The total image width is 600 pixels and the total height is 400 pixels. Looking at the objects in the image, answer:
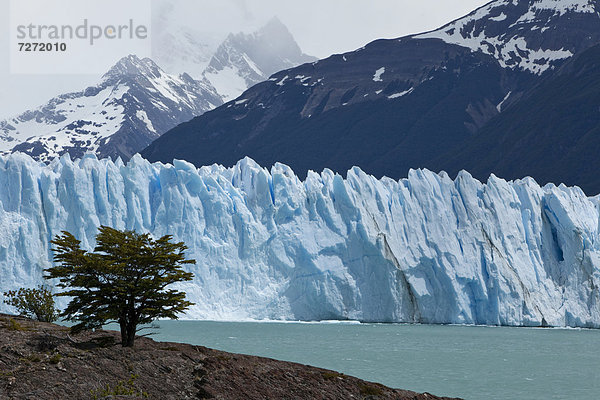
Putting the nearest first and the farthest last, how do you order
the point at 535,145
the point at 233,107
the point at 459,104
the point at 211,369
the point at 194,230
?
1. the point at 211,369
2. the point at 194,230
3. the point at 535,145
4. the point at 459,104
5. the point at 233,107

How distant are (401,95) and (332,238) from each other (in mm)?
107039

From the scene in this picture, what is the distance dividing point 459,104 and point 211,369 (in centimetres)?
13475

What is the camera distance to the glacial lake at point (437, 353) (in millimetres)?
26531

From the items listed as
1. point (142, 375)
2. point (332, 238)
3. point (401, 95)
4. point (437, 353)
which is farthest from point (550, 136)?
point (142, 375)

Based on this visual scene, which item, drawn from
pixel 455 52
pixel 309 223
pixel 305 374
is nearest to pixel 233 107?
pixel 455 52

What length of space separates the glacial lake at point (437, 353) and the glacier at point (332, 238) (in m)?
1.72

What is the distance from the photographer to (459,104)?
14738 centimetres

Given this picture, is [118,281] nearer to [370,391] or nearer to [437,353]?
[370,391]

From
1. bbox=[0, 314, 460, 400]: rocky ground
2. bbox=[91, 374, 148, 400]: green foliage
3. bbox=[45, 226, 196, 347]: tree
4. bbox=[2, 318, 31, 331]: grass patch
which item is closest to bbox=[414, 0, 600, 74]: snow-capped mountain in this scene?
bbox=[2, 318, 31, 331]: grass patch

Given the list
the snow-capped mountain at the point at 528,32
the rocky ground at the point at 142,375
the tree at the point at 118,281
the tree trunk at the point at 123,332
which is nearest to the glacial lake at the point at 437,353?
the rocky ground at the point at 142,375

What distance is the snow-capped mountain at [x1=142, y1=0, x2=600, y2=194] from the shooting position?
5630 inches

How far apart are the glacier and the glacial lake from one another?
172cm

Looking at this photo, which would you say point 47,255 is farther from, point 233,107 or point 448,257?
point 233,107

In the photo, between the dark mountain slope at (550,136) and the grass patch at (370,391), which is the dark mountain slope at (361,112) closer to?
the dark mountain slope at (550,136)
